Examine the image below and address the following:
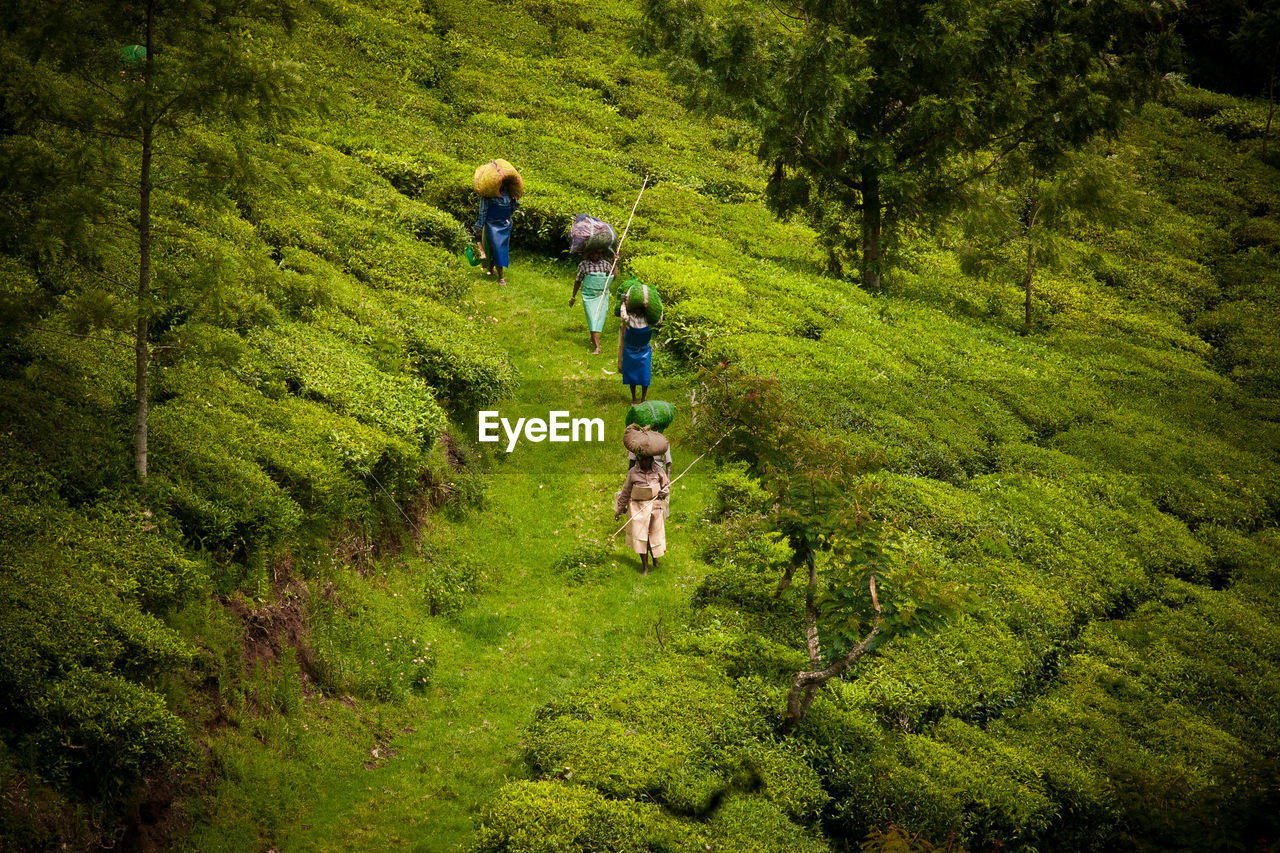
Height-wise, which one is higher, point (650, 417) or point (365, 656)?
point (650, 417)

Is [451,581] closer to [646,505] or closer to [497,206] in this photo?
[646,505]

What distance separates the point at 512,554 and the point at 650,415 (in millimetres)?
3337

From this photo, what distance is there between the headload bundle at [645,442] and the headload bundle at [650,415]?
0.54ft

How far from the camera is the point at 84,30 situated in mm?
9766

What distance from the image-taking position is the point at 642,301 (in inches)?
662

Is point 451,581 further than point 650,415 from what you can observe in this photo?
No

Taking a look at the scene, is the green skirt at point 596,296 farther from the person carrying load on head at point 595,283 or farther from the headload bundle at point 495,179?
the headload bundle at point 495,179

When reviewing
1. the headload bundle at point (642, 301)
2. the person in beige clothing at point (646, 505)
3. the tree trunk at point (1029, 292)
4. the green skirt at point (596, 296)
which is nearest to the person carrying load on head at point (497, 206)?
the green skirt at point (596, 296)

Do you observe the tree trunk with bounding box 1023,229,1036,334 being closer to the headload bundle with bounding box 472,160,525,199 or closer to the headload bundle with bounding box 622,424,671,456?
the headload bundle with bounding box 472,160,525,199

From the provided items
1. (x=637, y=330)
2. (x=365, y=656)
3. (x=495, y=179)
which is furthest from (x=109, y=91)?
(x=495, y=179)

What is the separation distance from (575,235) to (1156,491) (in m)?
14.7

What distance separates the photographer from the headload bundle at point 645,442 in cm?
1436

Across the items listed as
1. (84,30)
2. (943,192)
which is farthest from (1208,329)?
(84,30)

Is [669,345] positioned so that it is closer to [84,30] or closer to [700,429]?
[700,429]
